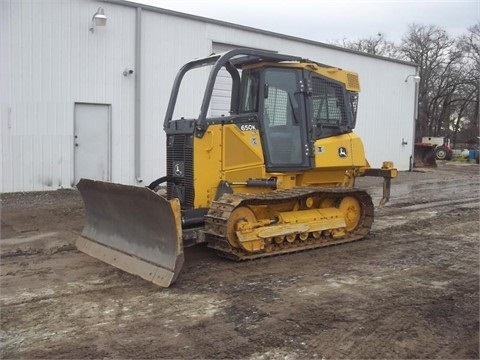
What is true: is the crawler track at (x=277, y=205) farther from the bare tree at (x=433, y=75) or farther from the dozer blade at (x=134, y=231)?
the bare tree at (x=433, y=75)

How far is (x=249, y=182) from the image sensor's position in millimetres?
7371

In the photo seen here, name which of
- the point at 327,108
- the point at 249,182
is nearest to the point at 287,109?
the point at 327,108

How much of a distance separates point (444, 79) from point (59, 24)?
45.8m

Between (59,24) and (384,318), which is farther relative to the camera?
(59,24)

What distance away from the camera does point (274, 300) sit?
5.33 meters

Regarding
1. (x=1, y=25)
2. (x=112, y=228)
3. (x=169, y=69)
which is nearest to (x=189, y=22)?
(x=169, y=69)

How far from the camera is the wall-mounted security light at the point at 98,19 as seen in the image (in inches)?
509

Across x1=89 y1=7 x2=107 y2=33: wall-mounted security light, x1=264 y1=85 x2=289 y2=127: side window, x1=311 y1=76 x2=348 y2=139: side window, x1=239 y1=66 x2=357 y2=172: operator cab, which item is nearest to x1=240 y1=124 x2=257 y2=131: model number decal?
x1=239 y1=66 x2=357 y2=172: operator cab

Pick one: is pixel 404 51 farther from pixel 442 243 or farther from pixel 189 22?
pixel 442 243

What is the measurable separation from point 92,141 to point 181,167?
279 inches

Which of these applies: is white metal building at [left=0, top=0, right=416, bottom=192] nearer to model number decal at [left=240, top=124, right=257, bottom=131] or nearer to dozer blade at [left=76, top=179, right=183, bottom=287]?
dozer blade at [left=76, top=179, right=183, bottom=287]

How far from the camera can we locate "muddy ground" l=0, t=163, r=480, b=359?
4191 mm

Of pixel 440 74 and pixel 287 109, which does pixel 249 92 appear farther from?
pixel 440 74

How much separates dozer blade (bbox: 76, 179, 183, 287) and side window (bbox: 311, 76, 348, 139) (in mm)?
3096
